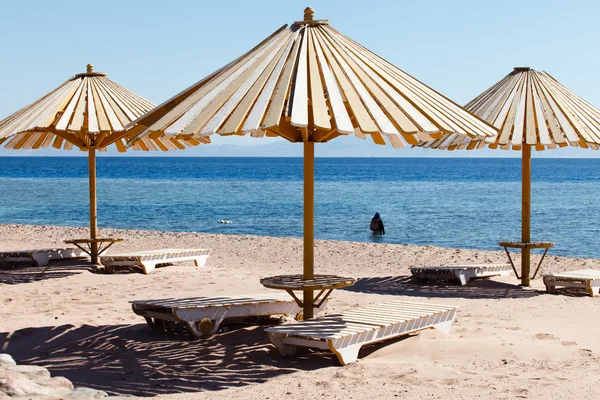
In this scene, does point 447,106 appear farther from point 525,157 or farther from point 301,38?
point 525,157

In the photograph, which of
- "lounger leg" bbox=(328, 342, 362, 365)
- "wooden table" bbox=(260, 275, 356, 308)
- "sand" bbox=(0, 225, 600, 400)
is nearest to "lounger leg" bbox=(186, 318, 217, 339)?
"sand" bbox=(0, 225, 600, 400)

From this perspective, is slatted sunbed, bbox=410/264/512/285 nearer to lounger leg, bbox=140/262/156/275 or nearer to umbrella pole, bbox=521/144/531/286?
umbrella pole, bbox=521/144/531/286

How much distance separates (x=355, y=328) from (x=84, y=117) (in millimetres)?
5837

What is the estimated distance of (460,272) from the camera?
10461mm

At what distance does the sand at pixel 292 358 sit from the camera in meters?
5.18

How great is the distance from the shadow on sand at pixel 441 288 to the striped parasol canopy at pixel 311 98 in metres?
3.82

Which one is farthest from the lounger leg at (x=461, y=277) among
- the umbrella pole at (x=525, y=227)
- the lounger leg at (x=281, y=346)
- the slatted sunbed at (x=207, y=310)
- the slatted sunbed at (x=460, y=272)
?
the lounger leg at (x=281, y=346)

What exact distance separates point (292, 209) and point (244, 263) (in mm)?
23730

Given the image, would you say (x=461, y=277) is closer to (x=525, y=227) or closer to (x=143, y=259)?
(x=525, y=227)

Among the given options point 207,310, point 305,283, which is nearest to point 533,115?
point 305,283

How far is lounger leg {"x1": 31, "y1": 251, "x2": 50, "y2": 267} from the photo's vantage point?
1187 cm

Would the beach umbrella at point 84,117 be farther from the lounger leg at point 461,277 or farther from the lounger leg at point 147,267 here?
the lounger leg at point 461,277

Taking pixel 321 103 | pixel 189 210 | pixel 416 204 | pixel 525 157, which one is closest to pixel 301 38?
pixel 321 103

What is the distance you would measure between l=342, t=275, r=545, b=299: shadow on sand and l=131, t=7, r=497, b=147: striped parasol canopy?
3.82 m
